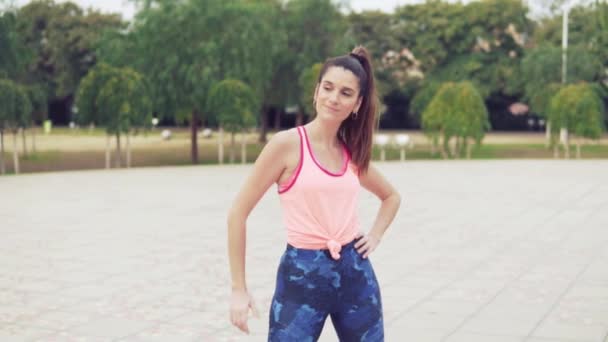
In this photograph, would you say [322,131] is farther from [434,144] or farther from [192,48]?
[434,144]

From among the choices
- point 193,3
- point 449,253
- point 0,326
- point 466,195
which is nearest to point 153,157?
point 193,3

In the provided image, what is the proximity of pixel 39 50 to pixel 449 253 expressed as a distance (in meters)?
46.6

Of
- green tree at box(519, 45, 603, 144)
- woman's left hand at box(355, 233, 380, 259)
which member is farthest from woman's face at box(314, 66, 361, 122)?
green tree at box(519, 45, 603, 144)

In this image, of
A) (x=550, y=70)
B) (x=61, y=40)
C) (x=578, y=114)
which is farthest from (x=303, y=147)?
(x=61, y=40)

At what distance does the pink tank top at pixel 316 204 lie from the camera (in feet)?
8.93

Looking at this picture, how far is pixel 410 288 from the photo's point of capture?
6.91m

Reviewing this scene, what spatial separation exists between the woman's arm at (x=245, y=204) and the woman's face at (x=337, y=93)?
17 cm

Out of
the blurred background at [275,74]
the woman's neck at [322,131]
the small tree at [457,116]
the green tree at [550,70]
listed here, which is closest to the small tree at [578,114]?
the blurred background at [275,74]

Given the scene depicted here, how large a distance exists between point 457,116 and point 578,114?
4365 mm

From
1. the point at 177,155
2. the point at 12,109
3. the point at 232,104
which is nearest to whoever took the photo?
the point at 12,109

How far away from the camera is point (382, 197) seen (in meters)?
3.28

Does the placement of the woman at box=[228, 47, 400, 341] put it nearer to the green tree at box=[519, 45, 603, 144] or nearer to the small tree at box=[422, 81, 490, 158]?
the small tree at box=[422, 81, 490, 158]

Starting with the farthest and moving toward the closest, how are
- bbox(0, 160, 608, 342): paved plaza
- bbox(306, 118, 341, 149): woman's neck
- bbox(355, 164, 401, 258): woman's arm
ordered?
bbox(0, 160, 608, 342): paved plaza < bbox(355, 164, 401, 258): woman's arm < bbox(306, 118, 341, 149): woman's neck

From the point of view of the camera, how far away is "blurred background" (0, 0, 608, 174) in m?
24.7
